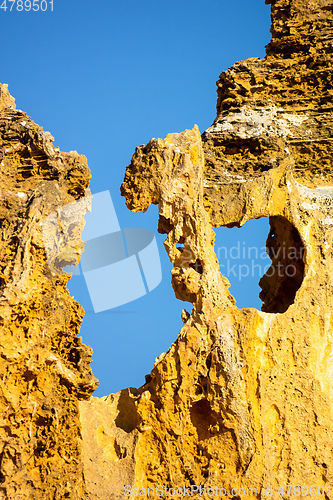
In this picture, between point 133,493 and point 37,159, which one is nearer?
point 133,493

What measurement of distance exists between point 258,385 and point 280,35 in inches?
145

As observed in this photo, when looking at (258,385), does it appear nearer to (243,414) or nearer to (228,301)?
(243,414)

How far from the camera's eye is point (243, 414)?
21.7 feet

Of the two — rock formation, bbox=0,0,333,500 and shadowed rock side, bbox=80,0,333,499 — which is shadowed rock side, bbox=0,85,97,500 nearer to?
rock formation, bbox=0,0,333,500

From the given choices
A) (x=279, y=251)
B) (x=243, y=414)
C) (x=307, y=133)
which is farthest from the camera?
(x=279, y=251)

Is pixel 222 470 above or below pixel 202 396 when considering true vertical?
below

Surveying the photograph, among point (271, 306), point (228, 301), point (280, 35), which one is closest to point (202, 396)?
point (228, 301)

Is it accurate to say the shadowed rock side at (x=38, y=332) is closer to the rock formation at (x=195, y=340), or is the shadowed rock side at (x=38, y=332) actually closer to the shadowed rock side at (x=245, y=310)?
the rock formation at (x=195, y=340)

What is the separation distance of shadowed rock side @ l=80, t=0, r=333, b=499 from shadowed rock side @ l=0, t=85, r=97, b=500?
0.29 metres

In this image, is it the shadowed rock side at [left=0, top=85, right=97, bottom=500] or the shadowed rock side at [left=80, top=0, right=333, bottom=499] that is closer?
the shadowed rock side at [left=80, top=0, right=333, bottom=499]

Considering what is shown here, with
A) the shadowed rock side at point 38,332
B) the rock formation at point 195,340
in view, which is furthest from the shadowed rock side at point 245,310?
the shadowed rock side at point 38,332

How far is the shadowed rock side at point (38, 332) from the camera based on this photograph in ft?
22.2

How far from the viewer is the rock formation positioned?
667 centimetres

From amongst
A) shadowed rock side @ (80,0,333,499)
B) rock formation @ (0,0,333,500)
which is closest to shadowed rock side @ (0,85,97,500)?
rock formation @ (0,0,333,500)
